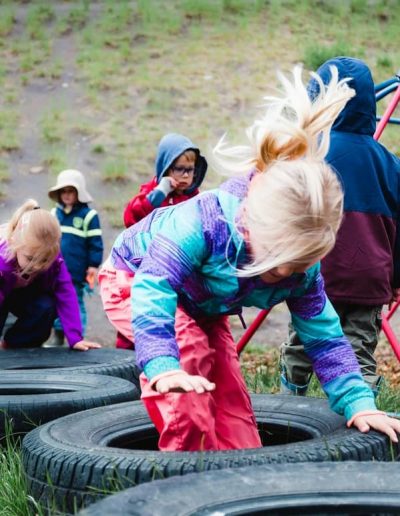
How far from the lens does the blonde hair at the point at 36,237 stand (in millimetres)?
4574

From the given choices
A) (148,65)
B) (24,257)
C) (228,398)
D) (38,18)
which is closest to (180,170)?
(24,257)

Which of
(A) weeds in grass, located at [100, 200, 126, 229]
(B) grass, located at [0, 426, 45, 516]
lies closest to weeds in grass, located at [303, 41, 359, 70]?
(A) weeds in grass, located at [100, 200, 126, 229]

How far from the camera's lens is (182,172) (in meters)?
5.97

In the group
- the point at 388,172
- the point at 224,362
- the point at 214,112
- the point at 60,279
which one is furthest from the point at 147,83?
the point at 224,362

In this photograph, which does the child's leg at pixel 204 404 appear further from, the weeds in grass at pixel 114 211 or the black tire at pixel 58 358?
the weeds in grass at pixel 114 211

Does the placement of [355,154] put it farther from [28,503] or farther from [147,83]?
[147,83]

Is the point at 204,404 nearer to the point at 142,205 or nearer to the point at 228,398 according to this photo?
the point at 228,398

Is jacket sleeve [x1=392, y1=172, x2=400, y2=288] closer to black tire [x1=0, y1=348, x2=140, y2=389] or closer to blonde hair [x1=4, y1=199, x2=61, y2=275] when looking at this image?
black tire [x1=0, y1=348, x2=140, y2=389]

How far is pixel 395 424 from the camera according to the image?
266cm

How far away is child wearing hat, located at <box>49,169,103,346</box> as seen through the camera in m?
7.43

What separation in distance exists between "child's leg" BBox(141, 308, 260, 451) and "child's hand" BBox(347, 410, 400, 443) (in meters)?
0.42

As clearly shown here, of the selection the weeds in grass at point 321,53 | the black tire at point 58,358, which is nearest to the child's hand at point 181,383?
the black tire at point 58,358

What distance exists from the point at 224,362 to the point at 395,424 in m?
0.68

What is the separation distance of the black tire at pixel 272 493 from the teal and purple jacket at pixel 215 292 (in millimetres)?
427
